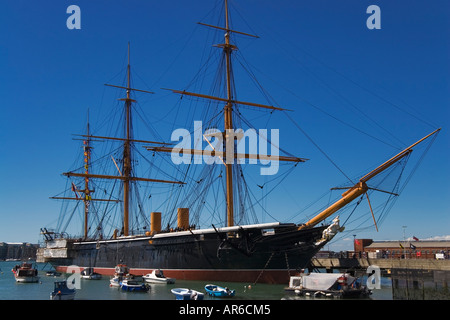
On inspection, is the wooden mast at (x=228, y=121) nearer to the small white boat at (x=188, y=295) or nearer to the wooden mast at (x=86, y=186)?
the small white boat at (x=188, y=295)

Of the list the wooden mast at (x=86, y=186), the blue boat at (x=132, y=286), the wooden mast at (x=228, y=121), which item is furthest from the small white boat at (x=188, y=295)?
the wooden mast at (x=86, y=186)

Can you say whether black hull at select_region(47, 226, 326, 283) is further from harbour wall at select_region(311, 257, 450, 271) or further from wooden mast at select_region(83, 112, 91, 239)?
wooden mast at select_region(83, 112, 91, 239)

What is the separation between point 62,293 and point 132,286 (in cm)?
784

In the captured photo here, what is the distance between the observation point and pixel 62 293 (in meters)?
34.6

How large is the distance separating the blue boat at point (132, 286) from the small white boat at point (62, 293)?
678cm

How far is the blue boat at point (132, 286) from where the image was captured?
40.5 meters

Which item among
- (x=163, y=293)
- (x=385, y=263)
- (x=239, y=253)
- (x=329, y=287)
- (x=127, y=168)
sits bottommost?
(x=163, y=293)

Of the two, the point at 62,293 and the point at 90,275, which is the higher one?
the point at 62,293

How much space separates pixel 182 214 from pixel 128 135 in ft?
75.5

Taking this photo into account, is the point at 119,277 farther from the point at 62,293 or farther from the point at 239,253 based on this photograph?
the point at 239,253

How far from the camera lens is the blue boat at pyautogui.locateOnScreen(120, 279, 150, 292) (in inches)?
1594

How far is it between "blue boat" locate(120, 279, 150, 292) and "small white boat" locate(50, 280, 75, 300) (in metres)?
6.78

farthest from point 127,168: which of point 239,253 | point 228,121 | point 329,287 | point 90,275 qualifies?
point 329,287
